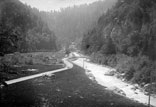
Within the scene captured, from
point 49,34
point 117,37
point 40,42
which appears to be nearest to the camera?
point 117,37

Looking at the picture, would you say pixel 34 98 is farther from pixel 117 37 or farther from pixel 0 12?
pixel 0 12

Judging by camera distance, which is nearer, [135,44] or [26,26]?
[135,44]

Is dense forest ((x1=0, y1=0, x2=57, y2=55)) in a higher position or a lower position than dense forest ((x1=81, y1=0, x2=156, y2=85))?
higher

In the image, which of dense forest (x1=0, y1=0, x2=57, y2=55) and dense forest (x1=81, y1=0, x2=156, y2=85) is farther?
dense forest (x1=0, y1=0, x2=57, y2=55)

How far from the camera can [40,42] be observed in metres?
152

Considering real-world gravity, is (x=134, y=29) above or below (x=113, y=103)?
above

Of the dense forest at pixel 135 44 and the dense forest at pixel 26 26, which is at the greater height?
the dense forest at pixel 26 26

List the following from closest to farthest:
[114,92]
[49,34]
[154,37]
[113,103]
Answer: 1. [113,103]
2. [114,92]
3. [154,37]
4. [49,34]

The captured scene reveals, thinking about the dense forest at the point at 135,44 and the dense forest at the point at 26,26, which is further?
the dense forest at the point at 26,26

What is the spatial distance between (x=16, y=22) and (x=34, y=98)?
12898 cm

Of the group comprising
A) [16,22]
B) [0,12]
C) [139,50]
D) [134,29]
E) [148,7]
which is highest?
[0,12]

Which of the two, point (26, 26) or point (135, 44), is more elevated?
point (26, 26)

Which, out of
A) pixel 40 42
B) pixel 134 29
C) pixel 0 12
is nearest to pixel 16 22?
pixel 0 12

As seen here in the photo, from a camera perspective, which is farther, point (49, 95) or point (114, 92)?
point (114, 92)
